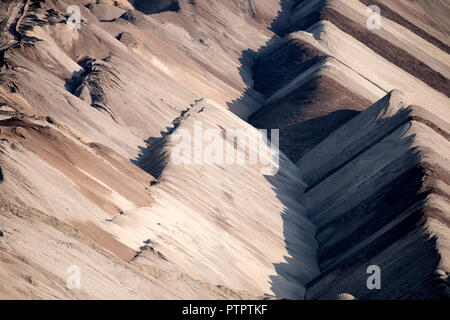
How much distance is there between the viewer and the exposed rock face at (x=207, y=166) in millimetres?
14164

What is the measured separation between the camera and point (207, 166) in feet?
75.4

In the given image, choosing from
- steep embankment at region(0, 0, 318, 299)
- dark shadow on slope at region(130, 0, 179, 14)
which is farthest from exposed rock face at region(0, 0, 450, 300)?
dark shadow on slope at region(130, 0, 179, 14)

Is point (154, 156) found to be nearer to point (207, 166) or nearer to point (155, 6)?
point (207, 166)

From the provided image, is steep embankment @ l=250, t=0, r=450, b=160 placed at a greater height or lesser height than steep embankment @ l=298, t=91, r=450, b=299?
greater

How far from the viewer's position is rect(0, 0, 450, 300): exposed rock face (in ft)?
46.5

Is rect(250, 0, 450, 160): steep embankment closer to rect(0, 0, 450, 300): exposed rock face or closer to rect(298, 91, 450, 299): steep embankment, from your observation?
rect(0, 0, 450, 300): exposed rock face

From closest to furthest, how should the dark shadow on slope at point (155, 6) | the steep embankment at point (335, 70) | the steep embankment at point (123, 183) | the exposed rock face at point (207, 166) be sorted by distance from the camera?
the steep embankment at point (123, 183)
the exposed rock face at point (207, 166)
the steep embankment at point (335, 70)
the dark shadow on slope at point (155, 6)

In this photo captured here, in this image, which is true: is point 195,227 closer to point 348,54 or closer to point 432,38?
point 348,54

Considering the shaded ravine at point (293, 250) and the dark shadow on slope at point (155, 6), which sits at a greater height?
the dark shadow on slope at point (155, 6)

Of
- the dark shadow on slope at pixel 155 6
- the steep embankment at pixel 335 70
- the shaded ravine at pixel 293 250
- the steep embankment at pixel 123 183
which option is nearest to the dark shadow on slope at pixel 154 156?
the steep embankment at pixel 123 183

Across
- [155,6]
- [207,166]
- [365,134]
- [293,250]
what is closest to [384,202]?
[293,250]

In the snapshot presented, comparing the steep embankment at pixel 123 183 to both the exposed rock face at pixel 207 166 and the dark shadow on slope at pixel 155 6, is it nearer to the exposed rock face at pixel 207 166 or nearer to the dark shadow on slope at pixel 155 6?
the exposed rock face at pixel 207 166

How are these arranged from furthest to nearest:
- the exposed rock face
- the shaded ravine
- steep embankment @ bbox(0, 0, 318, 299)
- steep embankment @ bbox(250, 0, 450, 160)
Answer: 1. steep embankment @ bbox(250, 0, 450, 160)
2. the shaded ravine
3. the exposed rock face
4. steep embankment @ bbox(0, 0, 318, 299)

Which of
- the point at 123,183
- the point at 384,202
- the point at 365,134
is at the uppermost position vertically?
the point at 365,134
